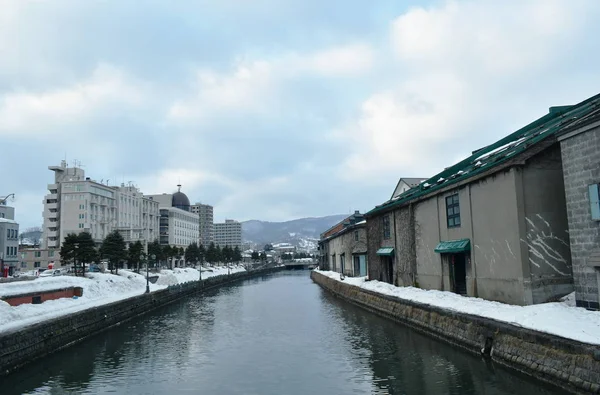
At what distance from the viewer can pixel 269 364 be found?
2253 centimetres

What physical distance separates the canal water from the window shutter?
7.22m

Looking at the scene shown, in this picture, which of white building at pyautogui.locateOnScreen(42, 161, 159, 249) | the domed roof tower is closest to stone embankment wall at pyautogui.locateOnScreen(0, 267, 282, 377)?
white building at pyautogui.locateOnScreen(42, 161, 159, 249)

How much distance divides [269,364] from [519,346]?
10.9 meters

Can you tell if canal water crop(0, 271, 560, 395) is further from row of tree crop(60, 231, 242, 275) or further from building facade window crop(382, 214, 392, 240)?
row of tree crop(60, 231, 242, 275)

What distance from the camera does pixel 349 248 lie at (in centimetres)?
6981

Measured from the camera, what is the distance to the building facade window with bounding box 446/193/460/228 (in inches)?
1220

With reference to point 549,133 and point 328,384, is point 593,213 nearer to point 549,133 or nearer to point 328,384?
point 549,133

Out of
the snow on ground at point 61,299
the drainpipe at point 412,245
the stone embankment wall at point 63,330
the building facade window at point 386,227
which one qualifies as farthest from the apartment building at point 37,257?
the drainpipe at point 412,245

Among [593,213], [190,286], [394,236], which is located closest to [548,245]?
[593,213]

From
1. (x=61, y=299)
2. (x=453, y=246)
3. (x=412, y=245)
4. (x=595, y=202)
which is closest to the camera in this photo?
(x=595, y=202)

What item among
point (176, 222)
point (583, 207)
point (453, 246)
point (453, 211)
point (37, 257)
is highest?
point (176, 222)

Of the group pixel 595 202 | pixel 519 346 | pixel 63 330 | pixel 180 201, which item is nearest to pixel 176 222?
pixel 180 201

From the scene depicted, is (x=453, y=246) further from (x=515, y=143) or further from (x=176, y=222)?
(x=176, y=222)

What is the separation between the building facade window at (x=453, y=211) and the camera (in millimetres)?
30984
